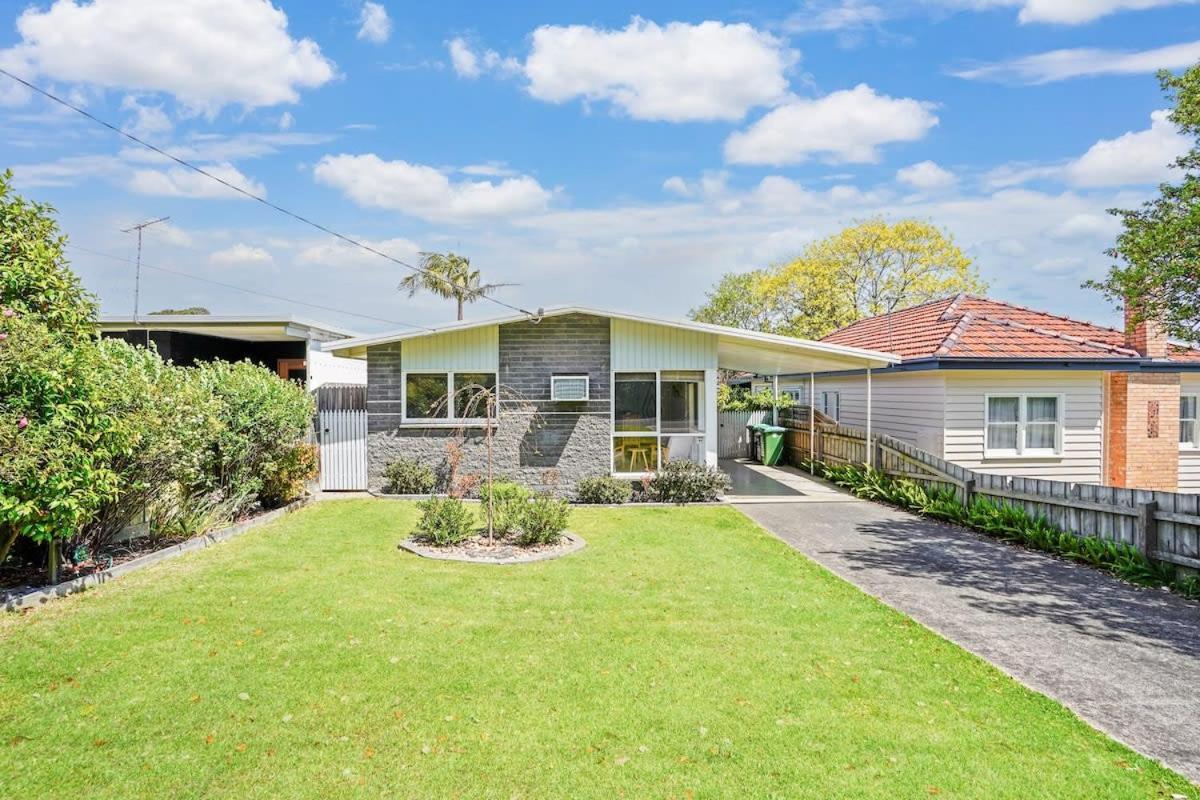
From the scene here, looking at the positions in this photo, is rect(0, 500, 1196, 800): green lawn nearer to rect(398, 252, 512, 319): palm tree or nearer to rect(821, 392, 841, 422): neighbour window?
rect(821, 392, 841, 422): neighbour window

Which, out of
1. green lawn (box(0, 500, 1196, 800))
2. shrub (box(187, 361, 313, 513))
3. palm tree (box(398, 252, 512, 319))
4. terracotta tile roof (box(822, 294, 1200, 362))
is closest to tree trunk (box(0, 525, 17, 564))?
green lawn (box(0, 500, 1196, 800))

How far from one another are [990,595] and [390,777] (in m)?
6.34

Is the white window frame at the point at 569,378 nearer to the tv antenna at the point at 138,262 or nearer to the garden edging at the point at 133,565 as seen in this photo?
the garden edging at the point at 133,565

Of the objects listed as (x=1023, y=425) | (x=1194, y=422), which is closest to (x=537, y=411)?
(x=1023, y=425)

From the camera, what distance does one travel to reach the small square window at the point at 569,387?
12773 mm

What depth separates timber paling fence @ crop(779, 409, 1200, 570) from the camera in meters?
7.32

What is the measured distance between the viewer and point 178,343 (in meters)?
15.8

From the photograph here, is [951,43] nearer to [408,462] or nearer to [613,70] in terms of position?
[613,70]

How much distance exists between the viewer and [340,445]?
13.7 m

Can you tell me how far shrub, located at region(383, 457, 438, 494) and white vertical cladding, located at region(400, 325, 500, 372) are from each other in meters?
1.91

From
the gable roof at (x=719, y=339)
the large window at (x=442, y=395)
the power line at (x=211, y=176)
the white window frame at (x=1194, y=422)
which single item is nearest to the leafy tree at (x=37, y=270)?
the power line at (x=211, y=176)

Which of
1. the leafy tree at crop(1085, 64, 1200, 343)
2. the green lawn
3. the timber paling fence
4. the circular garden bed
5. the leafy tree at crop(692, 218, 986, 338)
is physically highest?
the leafy tree at crop(692, 218, 986, 338)

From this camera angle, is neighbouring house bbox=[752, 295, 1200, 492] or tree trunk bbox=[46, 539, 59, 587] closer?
tree trunk bbox=[46, 539, 59, 587]

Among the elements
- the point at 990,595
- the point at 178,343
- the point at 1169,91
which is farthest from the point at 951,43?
the point at 178,343
